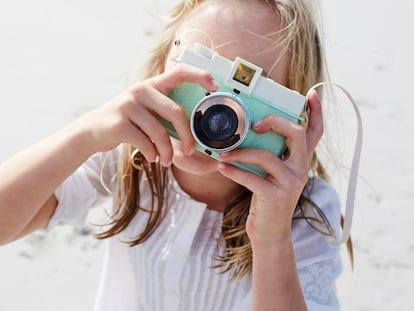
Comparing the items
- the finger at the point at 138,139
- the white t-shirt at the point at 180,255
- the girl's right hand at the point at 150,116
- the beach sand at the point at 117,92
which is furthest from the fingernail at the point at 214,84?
the beach sand at the point at 117,92

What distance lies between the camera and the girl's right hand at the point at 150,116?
853 millimetres

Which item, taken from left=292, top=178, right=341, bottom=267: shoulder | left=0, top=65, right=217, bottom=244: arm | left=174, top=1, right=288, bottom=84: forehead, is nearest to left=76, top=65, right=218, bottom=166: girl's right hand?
left=0, top=65, right=217, bottom=244: arm

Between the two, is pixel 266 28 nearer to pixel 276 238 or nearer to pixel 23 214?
pixel 276 238

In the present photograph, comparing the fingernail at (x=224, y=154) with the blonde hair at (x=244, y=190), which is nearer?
the fingernail at (x=224, y=154)

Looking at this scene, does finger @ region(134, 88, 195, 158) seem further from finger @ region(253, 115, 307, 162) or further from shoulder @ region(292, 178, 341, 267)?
shoulder @ region(292, 178, 341, 267)

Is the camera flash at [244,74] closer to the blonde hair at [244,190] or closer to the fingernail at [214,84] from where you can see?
the fingernail at [214,84]

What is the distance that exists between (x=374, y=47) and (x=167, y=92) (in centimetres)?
136

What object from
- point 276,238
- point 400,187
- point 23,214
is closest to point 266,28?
point 276,238

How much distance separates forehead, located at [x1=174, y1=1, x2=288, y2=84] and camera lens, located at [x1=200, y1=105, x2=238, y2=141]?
160mm

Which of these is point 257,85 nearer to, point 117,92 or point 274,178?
point 274,178

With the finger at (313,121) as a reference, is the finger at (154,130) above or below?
below

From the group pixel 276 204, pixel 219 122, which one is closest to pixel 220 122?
pixel 219 122

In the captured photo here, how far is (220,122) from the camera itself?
2.70ft

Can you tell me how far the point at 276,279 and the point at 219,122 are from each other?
20cm
